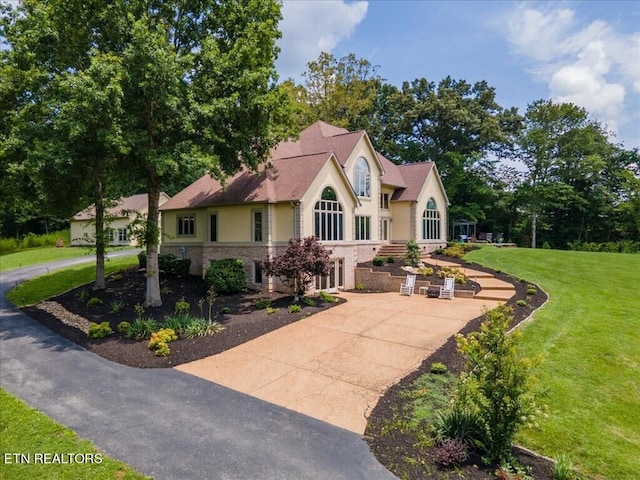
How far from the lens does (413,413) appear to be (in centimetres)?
747

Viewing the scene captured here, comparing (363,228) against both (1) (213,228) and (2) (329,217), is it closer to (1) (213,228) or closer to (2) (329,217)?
(2) (329,217)

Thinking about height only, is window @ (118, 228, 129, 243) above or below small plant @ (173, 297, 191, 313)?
above

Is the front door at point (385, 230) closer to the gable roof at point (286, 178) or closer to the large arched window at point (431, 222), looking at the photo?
the gable roof at point (286, 178)

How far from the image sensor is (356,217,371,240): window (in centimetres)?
2605

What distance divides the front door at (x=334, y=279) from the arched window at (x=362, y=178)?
6224 millimetres

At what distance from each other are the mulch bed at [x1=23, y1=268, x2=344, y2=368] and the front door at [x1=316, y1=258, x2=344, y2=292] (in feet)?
7.39

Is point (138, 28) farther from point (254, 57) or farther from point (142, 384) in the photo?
point (142, 384)

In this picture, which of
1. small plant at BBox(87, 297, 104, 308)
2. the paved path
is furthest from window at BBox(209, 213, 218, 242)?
the paved path

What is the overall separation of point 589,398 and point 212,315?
42.2 feet

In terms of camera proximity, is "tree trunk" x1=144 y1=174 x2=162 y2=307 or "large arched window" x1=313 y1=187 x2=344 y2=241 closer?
"tree trunk" x1=144 y1=174 x2=162 y2=307

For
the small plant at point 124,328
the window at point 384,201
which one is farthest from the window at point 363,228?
the small plant at point 124,328

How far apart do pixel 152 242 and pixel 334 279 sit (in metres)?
10.0

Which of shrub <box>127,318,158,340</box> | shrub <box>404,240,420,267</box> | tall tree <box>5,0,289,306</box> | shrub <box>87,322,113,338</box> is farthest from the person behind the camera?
shrub <box>404,240,420,267</box>

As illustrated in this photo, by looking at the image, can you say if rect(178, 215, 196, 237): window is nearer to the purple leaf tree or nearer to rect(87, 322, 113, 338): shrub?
the purple leaf tree
